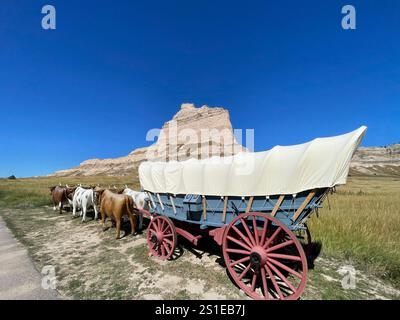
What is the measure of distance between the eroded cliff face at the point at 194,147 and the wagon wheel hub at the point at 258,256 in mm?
88201

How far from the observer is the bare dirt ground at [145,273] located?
12.5 feet

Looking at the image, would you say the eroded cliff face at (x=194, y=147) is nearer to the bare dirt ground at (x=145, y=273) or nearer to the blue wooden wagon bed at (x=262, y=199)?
the bare dirt ground at (x=145, y=273)

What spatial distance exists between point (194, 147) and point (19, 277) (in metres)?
99.2

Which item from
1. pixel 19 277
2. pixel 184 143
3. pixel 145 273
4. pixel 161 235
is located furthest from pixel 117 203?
pixel 184 143

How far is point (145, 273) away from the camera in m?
4.64

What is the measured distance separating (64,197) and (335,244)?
49.2 ft

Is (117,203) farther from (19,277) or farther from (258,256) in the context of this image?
(258,256)

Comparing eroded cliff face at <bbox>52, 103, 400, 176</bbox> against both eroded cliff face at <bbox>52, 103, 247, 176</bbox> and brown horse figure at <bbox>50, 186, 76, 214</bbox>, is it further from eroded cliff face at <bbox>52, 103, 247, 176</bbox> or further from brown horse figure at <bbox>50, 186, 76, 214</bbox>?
brown horse figure at <bbox>50, 186, 76, 214</bbox>

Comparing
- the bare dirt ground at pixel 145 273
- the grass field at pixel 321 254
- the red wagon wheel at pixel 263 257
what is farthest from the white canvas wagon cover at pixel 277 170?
the grass field at pixel 321 254

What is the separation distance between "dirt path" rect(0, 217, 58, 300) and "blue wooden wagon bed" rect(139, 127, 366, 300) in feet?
8.48

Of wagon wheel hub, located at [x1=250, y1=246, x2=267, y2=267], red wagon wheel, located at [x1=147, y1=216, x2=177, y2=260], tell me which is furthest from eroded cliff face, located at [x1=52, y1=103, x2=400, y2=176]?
wagon wheel hub, located at [x1=250, y1=246, x2=267, y2=267]

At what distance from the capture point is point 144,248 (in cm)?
620
